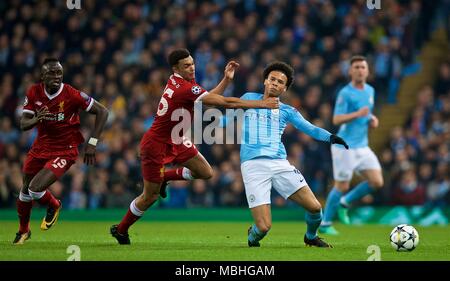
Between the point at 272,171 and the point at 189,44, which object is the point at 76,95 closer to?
the point at 272,171

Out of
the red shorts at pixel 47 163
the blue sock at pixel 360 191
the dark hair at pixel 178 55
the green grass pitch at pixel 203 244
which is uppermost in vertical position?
the dark hair at pixel 178 55

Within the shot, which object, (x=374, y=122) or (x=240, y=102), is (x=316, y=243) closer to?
(x=240, y=102)

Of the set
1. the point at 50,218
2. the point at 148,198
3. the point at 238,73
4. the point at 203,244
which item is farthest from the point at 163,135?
the point at 238,73

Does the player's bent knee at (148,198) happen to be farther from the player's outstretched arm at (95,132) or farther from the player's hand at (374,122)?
the player's hand at (374,122)

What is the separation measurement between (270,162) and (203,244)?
1541mm

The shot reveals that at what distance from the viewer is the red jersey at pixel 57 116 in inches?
428

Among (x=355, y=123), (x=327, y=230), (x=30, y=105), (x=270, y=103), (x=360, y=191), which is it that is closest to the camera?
(x=270, y=103)

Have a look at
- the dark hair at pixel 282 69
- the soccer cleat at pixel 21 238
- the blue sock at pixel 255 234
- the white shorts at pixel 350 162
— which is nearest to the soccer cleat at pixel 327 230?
the white shorts at pixel 350 162

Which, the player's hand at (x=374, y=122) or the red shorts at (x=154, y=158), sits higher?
the player's hand at (x=374, y=122)

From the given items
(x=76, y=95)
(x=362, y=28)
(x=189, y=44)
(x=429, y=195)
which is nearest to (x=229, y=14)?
(x=189, y=44)

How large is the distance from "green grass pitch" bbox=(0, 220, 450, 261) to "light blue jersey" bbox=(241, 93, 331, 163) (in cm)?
115

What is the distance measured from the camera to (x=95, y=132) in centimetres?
1096

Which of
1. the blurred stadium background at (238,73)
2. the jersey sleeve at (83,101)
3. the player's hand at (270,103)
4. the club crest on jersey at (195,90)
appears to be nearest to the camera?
the player's hand at (270,103)

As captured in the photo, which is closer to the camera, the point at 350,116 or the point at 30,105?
the point at 30,105
